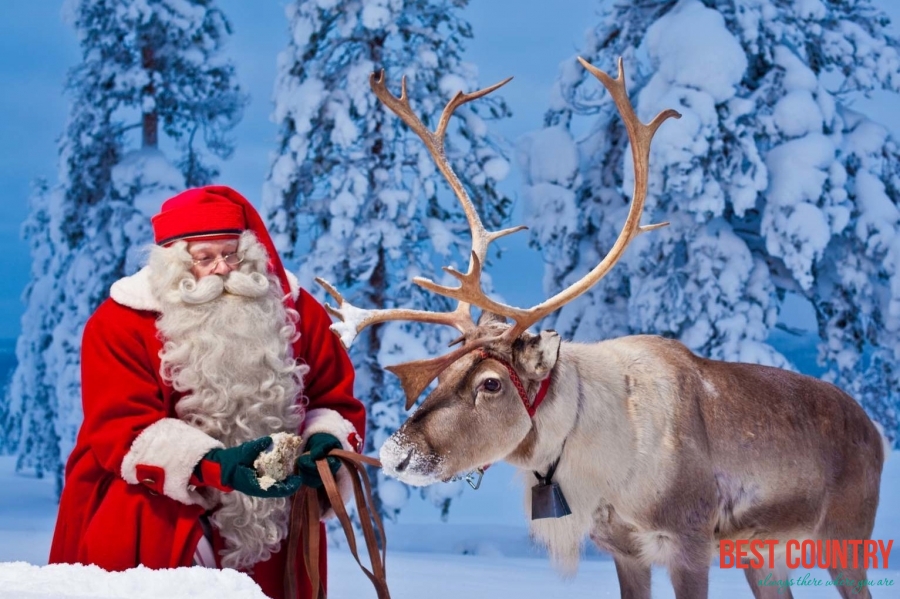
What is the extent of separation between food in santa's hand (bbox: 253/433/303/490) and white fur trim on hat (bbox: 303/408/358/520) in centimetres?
20

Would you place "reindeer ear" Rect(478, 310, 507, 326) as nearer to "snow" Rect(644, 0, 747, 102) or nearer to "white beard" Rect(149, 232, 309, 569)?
"white beard" Rect(149, 232, 309, 569)

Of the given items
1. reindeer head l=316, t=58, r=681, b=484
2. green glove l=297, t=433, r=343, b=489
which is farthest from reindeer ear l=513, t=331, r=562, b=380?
green glove l=297, t=433, r=343, b=489

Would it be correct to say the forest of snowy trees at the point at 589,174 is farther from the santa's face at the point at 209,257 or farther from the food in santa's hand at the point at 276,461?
the food in santa's hand at the point at 276,461

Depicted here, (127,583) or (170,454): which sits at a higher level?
(170,454)

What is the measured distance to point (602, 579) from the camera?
19.2ft

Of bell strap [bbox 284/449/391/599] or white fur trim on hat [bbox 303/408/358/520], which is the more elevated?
white fur trim on hat [bbox 303/408/358/520]

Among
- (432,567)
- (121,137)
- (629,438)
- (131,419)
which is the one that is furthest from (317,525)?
(121,137)

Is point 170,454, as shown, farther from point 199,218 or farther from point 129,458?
point 199,218

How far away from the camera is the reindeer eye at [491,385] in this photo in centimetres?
284

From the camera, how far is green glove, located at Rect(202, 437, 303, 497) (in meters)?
2.38

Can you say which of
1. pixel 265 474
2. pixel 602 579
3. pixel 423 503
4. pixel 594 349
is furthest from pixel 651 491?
pixel 423 503

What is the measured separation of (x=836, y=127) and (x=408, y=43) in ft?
11.3

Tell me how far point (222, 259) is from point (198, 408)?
43 cm

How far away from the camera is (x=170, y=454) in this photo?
2424mm
